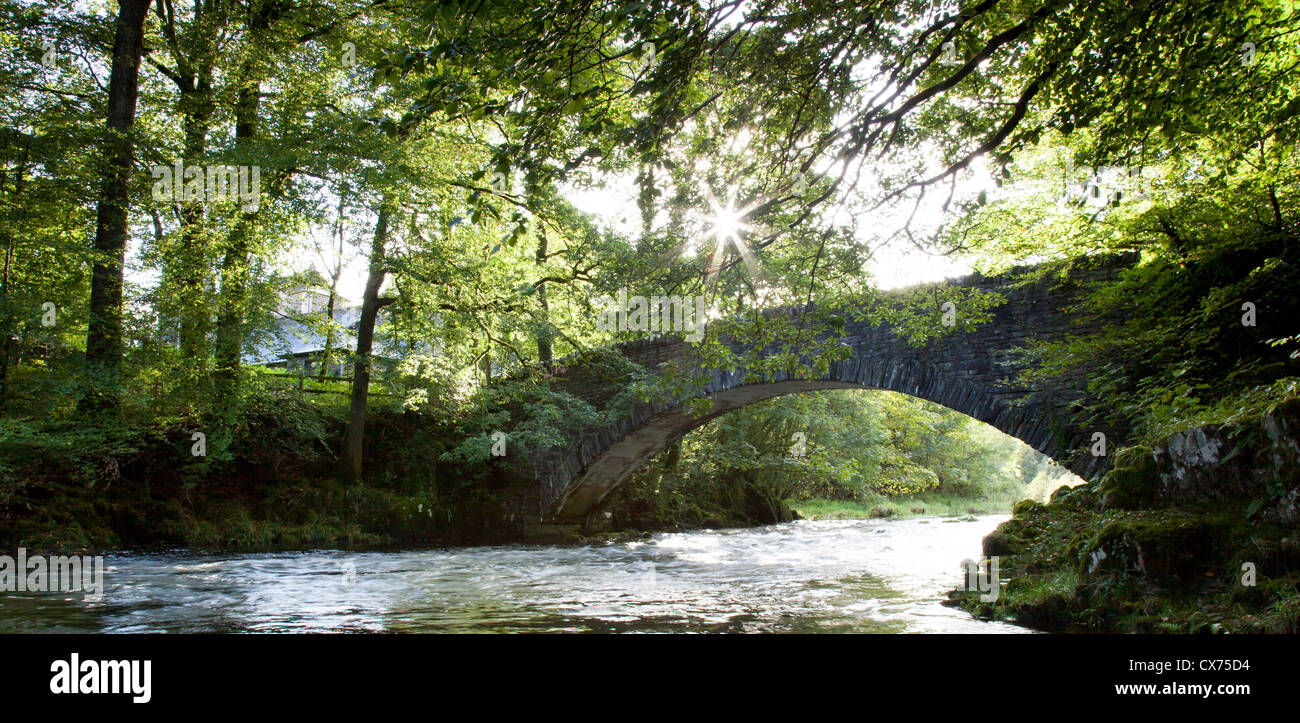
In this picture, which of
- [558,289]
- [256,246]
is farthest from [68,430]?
[558,289]

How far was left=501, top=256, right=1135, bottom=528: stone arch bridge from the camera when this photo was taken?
8.15 metres

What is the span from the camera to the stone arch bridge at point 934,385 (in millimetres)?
8148

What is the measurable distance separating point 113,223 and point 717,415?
10472 millimetres

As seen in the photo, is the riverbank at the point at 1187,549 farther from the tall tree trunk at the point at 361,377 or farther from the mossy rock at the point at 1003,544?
the tall tree trunk at the point at 361,377

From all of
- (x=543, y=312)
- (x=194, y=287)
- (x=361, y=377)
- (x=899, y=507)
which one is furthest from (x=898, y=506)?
(x=194, y=287)

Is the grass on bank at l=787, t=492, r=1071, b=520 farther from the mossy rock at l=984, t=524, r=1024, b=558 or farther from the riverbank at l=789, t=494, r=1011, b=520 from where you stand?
the mossy rock at l=984, t=524, r=1024, b=558

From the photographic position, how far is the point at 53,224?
9.06 m

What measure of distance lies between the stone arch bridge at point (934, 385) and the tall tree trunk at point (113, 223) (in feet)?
21.8

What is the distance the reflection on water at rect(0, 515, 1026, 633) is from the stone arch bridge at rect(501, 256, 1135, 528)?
182 centimetres

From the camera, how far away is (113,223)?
9273mm

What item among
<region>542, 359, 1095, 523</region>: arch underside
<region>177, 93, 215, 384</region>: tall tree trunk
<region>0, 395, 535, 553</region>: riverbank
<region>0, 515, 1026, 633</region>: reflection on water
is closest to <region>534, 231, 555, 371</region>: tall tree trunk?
<region>542, 359, 1095, 523</region>: arch underside

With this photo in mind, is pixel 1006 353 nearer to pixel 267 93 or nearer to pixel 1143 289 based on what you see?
pixel 1143 289

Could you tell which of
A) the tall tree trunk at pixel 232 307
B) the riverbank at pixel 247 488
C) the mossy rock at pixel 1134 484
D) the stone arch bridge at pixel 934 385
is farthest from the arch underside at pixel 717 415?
the tall tree trunk at pixel 232 307

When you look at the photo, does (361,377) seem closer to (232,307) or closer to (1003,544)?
(232,307)
